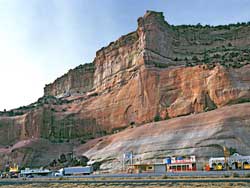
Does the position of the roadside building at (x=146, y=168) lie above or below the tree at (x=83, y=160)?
below

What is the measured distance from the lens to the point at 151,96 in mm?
101062

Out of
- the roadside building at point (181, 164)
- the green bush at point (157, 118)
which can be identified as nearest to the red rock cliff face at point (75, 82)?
the green bush at point (157, 118)

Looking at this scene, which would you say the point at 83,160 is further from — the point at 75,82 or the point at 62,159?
the point at 75,82

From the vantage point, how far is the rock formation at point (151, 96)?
80.1 m

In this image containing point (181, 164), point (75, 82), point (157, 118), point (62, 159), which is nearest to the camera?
point (181, 164)

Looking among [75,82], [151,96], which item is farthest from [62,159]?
[75,82]

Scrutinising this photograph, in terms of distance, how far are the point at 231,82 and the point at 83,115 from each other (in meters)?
47.1

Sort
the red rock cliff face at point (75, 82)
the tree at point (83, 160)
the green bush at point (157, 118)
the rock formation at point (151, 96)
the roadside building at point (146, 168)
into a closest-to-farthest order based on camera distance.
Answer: the roadside building at point (146, 168)
the rock formation at point (151, 96)
the tree at point (83, 160)
the green bush at point (157, 118)
the red rock cliff face at point (75, 82)

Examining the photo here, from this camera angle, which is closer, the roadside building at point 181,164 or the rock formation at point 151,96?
the roadside building at point 181,164

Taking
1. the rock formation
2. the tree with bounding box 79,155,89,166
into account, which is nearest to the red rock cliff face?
the rock formation

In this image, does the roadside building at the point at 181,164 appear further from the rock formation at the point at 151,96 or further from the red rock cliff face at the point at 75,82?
the red rock cliff face at the point at 75,82

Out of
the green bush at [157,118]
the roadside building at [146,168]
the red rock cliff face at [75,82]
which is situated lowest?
the roadside building at [146,168]

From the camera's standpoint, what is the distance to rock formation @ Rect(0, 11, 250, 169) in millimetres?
80125

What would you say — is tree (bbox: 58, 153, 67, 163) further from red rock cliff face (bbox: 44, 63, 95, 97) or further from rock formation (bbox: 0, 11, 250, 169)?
red rock cliff face (bbox: 44, 63, 95, 97)
